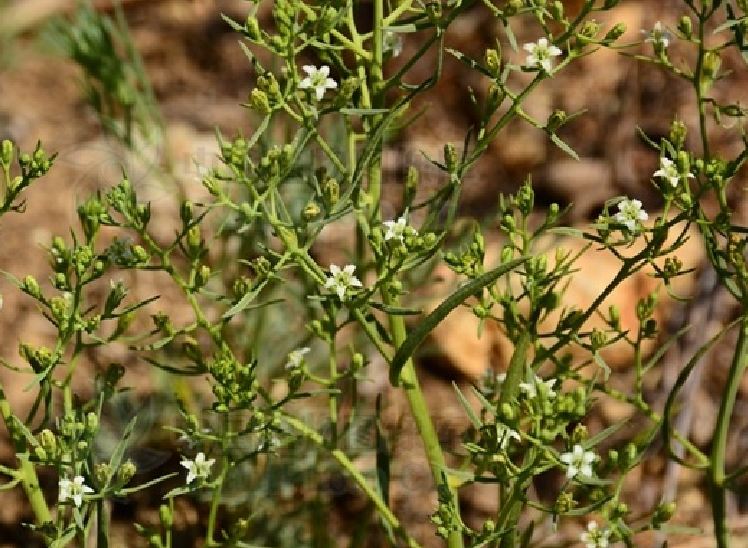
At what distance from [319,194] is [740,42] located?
606 mm

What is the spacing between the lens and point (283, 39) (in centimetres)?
156

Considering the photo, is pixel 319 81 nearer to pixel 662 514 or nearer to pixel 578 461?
pixel 578 461

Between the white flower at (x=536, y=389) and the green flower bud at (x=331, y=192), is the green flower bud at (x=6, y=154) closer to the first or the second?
the green flower bud at (x=331, y=192)

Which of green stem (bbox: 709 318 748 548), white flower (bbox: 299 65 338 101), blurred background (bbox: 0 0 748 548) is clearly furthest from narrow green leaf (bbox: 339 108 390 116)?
blurred background (bbox: 0 0 748 548)

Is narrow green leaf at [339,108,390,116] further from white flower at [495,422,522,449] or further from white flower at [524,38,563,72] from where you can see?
white flower at [495,422,522,449]

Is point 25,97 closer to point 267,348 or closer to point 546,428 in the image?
point 267,348

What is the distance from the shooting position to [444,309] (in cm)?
155

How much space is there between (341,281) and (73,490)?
1.46ft

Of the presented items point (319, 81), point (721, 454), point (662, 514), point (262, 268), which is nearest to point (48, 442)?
point (262, 268)

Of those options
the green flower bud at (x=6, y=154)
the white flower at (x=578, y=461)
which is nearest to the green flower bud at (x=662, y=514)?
the white flower at (x=578, y=461)

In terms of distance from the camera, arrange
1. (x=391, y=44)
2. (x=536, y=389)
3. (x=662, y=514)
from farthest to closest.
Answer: (x=391, y=44)
(x=662, y=514)
(x=536, y=389)

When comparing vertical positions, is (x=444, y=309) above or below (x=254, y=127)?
below

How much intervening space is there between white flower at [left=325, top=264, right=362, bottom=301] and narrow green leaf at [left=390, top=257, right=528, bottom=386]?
0.10m

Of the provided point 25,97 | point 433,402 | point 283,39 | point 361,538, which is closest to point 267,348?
point 433,402
